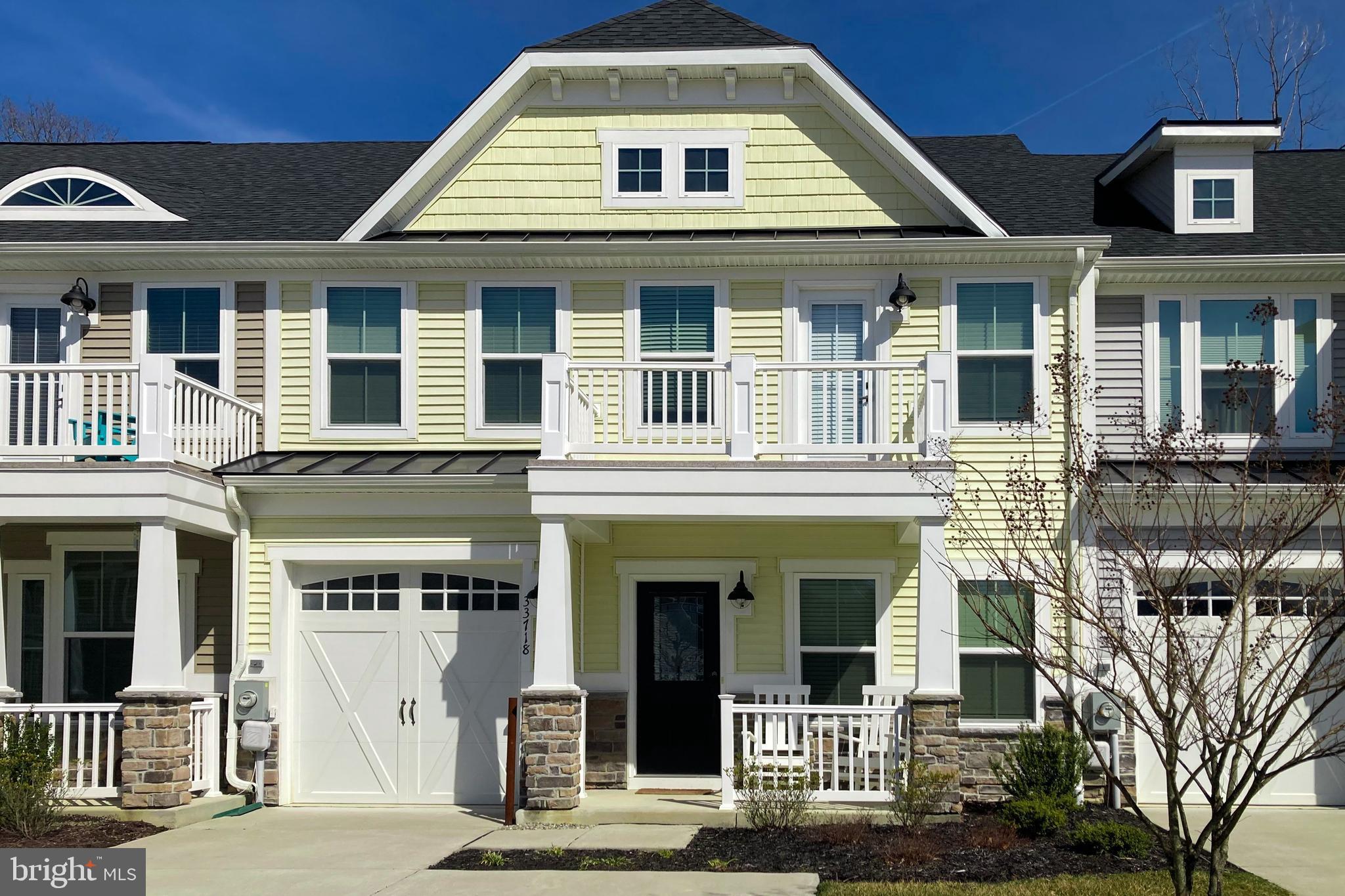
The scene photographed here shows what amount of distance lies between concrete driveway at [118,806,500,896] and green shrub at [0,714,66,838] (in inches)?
34.0

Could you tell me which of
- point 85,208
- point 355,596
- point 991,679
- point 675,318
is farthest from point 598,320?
point 85,208

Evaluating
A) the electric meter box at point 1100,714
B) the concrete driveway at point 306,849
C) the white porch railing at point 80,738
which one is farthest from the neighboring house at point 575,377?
the concrete driveway at point 306,849

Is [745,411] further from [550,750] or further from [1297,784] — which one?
[1297,784]

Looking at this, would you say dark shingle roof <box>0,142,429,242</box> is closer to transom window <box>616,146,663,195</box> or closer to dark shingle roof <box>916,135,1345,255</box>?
transom window <box>616,146,663,195</box>

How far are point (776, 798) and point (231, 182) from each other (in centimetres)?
1015

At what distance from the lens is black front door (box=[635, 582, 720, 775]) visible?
1294 cm

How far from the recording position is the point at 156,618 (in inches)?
444

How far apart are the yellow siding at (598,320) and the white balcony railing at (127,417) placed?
3.43m

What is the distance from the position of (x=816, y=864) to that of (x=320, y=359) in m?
7.41

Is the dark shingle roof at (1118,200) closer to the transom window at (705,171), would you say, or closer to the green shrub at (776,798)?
the transom window at (705,171)

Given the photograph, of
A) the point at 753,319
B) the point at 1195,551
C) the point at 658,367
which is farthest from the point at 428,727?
the point at 1195,551

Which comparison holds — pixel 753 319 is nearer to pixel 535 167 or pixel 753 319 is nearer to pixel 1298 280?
pixel 535 167

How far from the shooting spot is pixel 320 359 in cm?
1341

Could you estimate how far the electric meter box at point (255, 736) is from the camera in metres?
12.2
